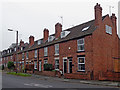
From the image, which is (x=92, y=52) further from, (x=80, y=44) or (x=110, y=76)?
(x=110, y=76)

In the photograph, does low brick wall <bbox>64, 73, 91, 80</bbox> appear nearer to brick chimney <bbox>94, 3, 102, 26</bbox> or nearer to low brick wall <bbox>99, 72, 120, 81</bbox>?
low brick wall <bbox>99, 72, 120, 81</bbox>

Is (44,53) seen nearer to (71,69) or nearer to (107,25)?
(71,69)

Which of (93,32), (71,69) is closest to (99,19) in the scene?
(93,32)

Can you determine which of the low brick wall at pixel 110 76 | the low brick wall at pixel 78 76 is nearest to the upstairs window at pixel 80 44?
the low brick wall at pixel 78 76

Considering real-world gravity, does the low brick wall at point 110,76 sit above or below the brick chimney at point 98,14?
below

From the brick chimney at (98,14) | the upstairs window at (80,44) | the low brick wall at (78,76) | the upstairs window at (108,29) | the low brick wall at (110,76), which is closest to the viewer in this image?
the low brick wall at (110,76)

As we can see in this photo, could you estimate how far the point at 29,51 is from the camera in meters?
36.1

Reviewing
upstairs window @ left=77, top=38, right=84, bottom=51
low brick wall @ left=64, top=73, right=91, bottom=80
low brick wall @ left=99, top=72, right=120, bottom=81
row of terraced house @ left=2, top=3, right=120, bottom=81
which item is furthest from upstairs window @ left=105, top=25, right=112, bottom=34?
low brick wall @ left=64, top=73, right=91, bottom=80

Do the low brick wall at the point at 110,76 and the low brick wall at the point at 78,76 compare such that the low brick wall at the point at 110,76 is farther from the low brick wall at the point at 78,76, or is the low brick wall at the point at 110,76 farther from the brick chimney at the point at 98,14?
the brick chimney at the point at 98,14

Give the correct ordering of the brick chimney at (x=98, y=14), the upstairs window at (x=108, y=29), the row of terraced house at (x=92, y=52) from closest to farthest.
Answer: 1. the row of terraced house at (x=92, y=52)
2. the brick chimney at (x=98, y=14)
3. the upstairs window at (x=108, y=29)

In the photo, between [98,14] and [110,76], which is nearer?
[110,76]

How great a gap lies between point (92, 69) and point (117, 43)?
8.06 metres

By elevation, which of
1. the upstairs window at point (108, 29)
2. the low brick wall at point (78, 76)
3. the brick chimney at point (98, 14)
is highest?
the brick chimney at point (98, 14)

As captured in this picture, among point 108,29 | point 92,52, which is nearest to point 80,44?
point 92,52
